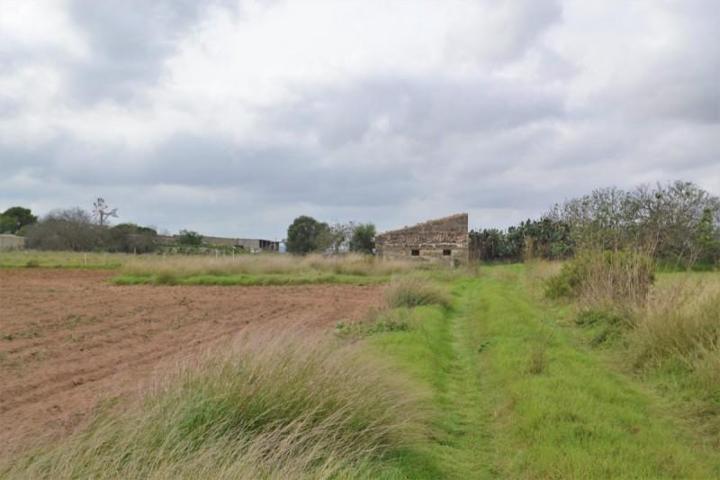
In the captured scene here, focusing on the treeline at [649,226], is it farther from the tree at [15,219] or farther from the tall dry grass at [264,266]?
the tree at [15,219]

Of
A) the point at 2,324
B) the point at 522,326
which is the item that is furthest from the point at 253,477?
the point at 2,324

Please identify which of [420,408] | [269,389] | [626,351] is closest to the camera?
[269,389]

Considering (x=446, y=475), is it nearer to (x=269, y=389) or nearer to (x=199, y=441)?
(x=269, y=389)

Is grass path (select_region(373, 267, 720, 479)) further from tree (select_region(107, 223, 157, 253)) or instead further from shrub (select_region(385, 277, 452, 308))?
tree (select_region(107, 223, 157, 253))

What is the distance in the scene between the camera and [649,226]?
1702cm

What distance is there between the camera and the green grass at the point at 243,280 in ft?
84.3

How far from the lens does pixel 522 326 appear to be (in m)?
10.8

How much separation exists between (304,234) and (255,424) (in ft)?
165

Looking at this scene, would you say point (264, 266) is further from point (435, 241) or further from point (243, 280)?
point (435, 241)

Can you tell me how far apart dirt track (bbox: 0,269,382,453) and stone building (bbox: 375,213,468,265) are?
11.4 metres

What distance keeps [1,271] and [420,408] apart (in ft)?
98.4

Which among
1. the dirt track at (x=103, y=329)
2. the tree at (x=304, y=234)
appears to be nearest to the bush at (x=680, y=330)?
the dirt track at (x=103, y=329)

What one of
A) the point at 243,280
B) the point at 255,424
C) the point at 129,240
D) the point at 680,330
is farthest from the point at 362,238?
the point at 255,424

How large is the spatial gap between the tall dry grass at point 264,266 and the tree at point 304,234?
20.3 metres
